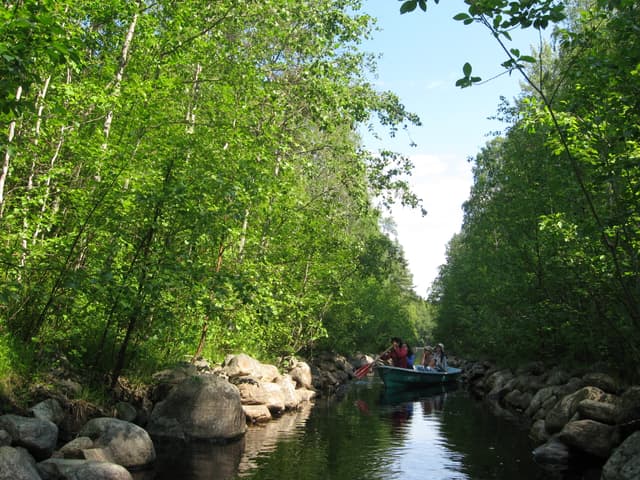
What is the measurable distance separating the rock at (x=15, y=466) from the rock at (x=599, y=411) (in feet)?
32.4

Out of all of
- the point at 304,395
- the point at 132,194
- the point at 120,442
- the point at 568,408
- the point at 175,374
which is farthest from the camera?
the point at 304,395

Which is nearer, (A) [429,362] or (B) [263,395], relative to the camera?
(B) [263,395]

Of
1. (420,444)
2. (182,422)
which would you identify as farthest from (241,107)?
(420,444)

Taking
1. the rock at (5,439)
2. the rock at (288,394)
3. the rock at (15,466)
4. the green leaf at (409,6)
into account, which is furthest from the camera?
the rock at (288,394)

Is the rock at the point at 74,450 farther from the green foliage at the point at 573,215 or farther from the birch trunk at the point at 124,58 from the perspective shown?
the green foliage at the point at 573,215

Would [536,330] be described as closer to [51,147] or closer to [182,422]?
[182,422]

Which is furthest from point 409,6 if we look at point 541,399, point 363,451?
point 541,399

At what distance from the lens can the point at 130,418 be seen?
37.2 ft

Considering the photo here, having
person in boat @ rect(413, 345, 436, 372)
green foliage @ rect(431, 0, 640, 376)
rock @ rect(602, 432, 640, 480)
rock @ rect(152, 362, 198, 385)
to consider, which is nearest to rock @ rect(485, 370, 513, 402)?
green foliage @ rect(431, 0, 640, 376)

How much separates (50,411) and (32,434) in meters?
1.41

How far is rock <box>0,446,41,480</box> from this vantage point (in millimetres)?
6797

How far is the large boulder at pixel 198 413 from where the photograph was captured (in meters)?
11.6

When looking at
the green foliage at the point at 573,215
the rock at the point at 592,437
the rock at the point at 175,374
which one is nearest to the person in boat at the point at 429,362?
the green foliage at the point at 573,215

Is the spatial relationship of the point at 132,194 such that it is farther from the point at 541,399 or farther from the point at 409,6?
the point at 541,399
